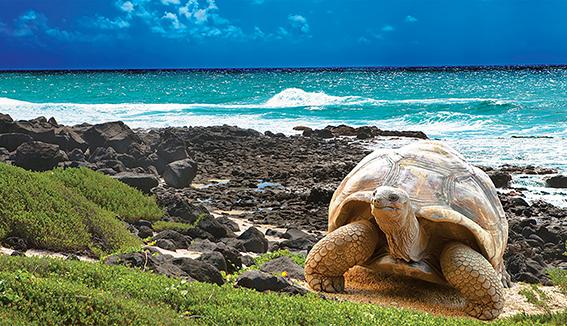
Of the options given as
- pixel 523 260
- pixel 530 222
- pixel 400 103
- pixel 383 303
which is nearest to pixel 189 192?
pixel 530 222

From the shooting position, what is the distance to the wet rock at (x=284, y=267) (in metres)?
8.99

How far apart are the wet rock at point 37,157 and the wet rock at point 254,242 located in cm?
690

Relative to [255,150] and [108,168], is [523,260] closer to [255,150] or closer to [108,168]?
[108,168]

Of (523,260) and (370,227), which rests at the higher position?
(370,227)

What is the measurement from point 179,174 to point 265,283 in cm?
1071

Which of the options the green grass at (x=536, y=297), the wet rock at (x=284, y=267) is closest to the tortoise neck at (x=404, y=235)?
the wet rock at (x=284, y=267)

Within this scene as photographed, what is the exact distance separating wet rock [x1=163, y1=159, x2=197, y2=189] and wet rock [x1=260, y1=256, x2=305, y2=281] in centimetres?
869

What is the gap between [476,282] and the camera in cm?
766

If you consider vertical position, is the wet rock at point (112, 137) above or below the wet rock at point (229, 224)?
above

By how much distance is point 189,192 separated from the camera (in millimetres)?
17328

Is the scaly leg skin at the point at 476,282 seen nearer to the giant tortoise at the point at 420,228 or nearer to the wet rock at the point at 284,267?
the giant tortoise at the point at 420,228

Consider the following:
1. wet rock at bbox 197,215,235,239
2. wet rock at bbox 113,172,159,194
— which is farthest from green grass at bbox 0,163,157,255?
wet rock at bbox 113,172,159,194

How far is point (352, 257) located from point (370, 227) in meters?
0.40

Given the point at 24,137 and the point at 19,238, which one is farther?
the point at 24,137
